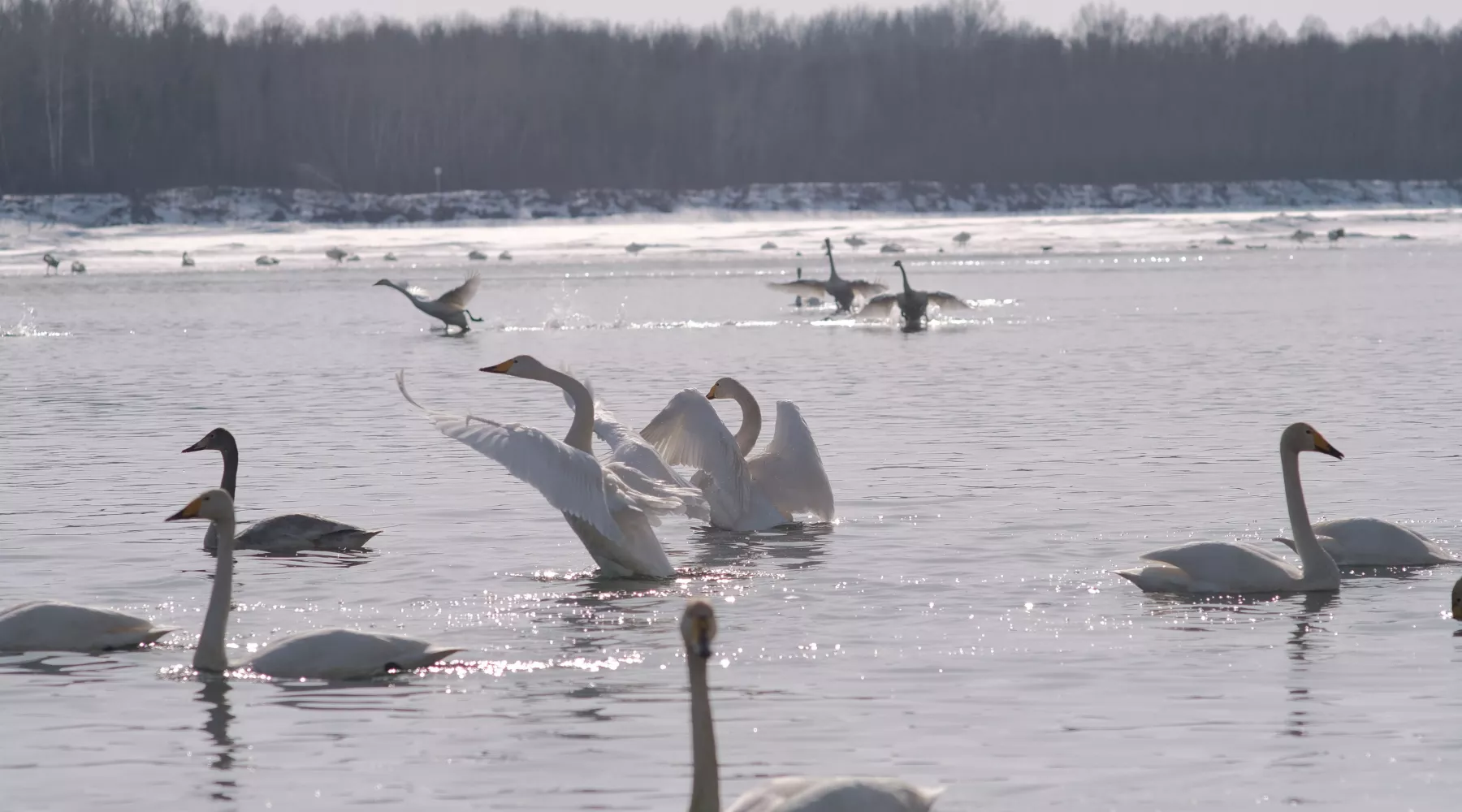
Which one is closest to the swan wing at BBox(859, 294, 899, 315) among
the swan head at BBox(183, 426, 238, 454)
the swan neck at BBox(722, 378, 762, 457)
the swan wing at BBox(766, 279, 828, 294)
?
the swan wing at BBox(766, 279, 828, 294)

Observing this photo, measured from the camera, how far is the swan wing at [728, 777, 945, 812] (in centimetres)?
505

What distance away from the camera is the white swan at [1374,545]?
30.5ft

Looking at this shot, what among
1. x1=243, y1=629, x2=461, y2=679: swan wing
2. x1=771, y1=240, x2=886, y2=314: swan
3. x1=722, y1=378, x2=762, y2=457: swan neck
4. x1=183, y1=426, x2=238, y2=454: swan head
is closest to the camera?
x1=243, y1=629, x2=461, y2=679: swan wing

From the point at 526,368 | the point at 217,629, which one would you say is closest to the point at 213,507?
the point at 217,629

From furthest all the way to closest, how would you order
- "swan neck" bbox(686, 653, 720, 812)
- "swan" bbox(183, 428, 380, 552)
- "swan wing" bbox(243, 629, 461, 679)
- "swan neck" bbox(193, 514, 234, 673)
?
1. "swan" bbox(183, 428, 380, 552)
2. "swan neck" bbox(193, 514, 234, 673)
3. "swan wing" bbox(243, 629, 461, 679)
4. "swan neck" bbox(686, 653, 720, 812)

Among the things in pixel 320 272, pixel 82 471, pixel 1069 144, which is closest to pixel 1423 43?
pixel 1069 144

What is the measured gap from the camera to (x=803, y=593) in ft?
30.0

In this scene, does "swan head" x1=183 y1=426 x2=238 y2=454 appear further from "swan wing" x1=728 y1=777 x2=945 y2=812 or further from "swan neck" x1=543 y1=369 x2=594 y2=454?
"swan wing" x1=728 y1=777 x2=945 y2=812

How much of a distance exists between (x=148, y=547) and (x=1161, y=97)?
10206 cm

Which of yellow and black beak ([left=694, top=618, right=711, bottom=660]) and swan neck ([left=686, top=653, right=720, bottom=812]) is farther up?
yellow and black beak ([left=694, top=618, right=711, bottom=660])

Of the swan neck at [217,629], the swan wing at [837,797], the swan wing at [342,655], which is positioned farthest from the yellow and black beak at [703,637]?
the swan neck at [217,629]

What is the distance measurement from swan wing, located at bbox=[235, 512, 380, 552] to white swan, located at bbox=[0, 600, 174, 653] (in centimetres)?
233

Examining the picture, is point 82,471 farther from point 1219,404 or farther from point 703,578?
point 1219,404

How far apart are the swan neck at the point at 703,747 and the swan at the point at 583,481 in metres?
3.56
